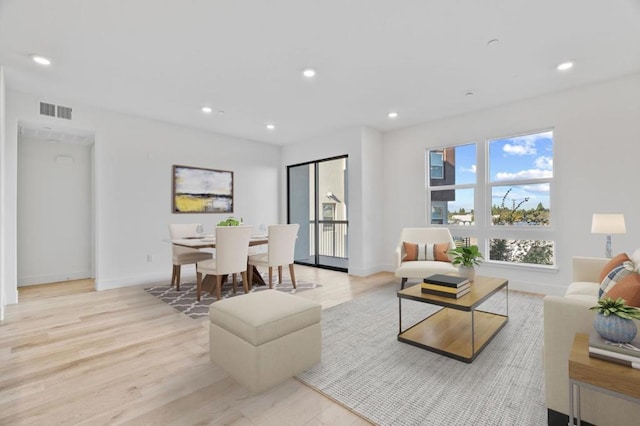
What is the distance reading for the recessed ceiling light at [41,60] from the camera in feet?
9.81

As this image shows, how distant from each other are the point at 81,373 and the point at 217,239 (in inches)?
69.9

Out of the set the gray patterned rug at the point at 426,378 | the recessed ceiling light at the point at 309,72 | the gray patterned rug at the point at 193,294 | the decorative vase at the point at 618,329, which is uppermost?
the recessed ceiling light at the point at 309,72

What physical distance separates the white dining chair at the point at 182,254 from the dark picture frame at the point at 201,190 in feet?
2.24

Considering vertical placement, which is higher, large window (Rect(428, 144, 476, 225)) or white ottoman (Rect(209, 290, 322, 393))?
large window (Rect(428, 144, 476, 225))

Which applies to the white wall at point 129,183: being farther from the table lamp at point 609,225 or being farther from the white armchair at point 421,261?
the table lamp at point 609,225

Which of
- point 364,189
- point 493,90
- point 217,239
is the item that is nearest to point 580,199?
point 493,90

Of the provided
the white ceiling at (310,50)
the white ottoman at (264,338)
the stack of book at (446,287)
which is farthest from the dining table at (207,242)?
the stack of book at (446,287)

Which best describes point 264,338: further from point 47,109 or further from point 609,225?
point 47,109

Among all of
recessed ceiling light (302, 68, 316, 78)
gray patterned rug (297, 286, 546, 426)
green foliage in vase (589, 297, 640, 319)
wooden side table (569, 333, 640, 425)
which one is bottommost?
gray patterned rug (297, 286, 546, 426)

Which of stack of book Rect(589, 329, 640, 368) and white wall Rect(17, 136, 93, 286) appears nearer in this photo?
stack of book Rect(589, 329, 640, 368)

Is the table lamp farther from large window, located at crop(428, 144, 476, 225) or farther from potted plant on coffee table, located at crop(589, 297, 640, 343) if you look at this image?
potted plant on coffee table, located at crop(589, 297, 640, 343)

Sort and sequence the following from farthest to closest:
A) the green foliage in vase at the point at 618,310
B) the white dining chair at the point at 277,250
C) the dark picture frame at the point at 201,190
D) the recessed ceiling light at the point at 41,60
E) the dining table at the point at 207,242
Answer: the dark picture frame at the point at 201,190
the white dining chair at the point at 277,250
the dining table at the point at 207,242
the recessed ceiling light at the point at 41,60
the green foliage in vase at the point at 618,310

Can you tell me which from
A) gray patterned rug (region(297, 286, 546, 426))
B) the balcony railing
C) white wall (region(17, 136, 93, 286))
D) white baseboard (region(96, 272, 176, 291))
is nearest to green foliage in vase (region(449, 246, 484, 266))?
gray patterned rug (region(297, 286, 546, 426))

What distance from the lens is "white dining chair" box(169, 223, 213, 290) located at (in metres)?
4.29
